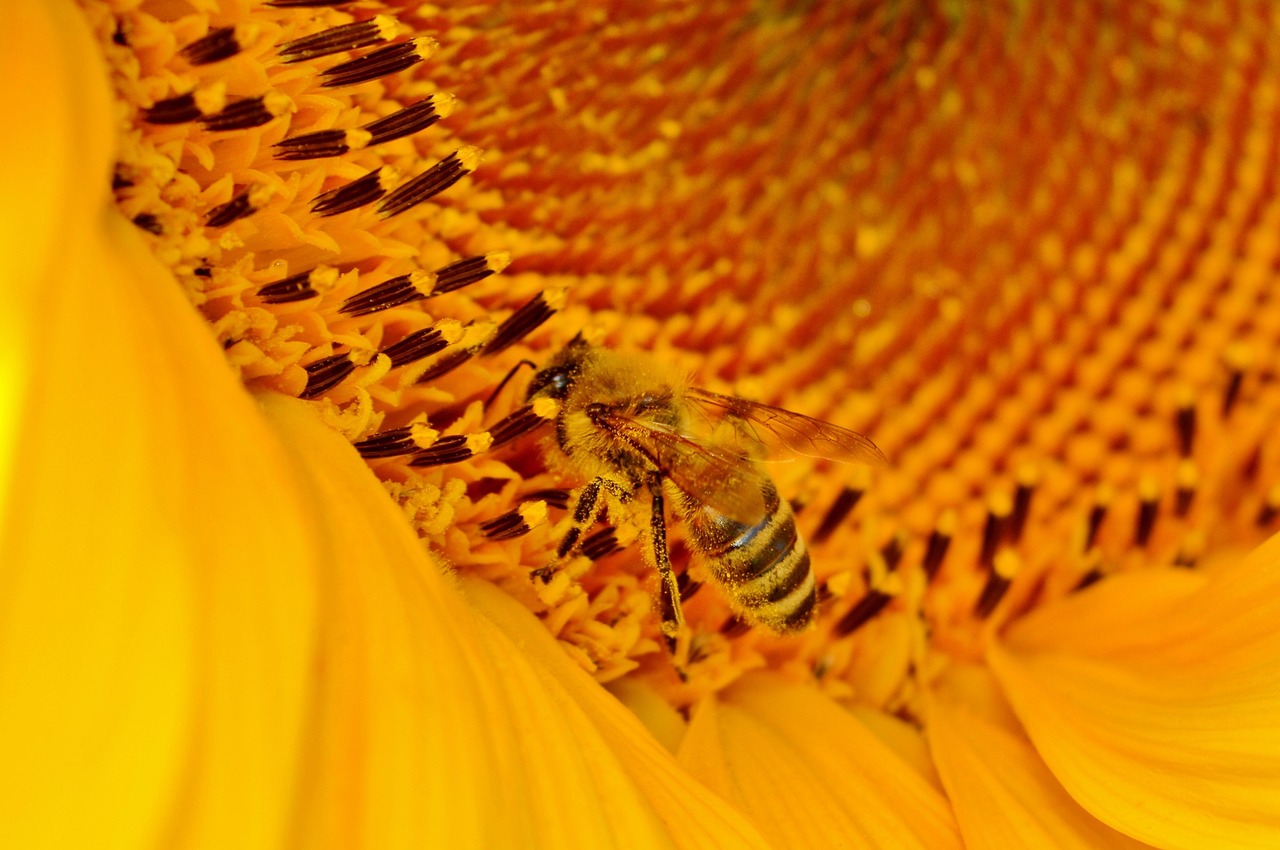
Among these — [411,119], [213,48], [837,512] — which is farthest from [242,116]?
[837,512]

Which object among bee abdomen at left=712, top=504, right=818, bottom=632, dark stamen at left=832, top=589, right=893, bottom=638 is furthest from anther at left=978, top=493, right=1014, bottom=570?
bee abdomen at left=712, top=504, right=818, bottom=632

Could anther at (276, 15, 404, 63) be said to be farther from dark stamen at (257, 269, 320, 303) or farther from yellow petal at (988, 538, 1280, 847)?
yellow petal at (988, 538, 1280, 847)

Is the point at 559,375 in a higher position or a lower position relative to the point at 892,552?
higher

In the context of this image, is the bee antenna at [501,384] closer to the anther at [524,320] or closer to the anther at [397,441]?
the anther at [524,320]

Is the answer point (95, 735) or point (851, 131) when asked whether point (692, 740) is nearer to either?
point (95, 735)

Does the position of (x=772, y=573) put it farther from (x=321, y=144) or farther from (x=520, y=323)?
(x=321, y=144)

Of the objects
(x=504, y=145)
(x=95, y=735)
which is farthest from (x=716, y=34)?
(x=95, y=735)

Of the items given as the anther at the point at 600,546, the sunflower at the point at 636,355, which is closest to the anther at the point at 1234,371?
the sunflower at the point at 636,355

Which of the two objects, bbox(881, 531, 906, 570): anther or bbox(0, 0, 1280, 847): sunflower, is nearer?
bbox(0, 0, 1280, 847): sunflower
